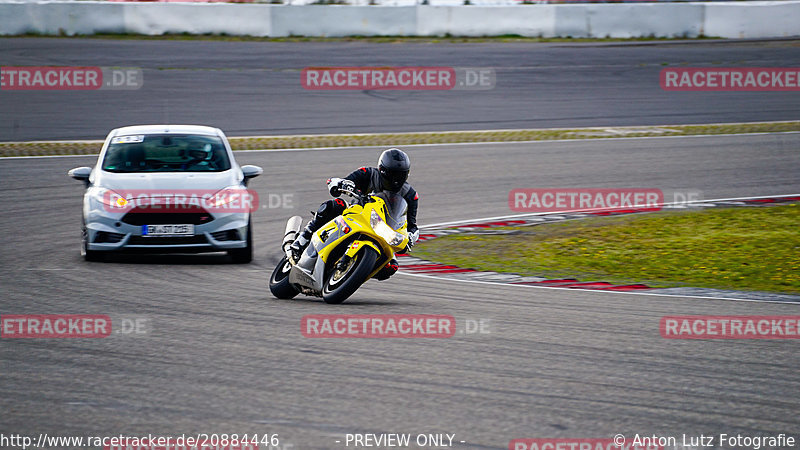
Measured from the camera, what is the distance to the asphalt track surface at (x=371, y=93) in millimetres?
23297

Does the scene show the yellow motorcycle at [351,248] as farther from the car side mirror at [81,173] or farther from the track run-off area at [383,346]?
the car side mirror at [81,173]

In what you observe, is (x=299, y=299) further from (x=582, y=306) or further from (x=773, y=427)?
(x=773, y=427)

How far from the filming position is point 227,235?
11.9m

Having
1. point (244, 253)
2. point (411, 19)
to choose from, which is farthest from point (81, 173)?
point (411, 19)

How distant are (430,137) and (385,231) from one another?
1355 centimetres

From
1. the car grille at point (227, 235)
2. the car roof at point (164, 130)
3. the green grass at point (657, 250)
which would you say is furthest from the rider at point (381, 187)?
the car roof at point (164, 130)

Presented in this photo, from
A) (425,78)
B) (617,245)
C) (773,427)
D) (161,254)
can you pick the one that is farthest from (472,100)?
(773,427)

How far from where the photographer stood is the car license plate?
460 inches

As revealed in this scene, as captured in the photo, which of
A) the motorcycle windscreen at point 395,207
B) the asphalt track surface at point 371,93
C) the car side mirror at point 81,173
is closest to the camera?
the motorcycle windscreen at point 395,207

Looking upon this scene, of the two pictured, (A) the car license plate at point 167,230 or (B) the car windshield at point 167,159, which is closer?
(A) the car license plate at point 167,230

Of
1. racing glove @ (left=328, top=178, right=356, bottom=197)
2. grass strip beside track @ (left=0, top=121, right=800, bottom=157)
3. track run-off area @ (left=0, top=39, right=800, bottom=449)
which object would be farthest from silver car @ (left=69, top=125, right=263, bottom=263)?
grass strip beside track @ (left=0, top=121, right=800, bottom=157)

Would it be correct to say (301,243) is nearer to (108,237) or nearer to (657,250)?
(108,237)

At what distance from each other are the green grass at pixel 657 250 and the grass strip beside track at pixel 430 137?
7170mm

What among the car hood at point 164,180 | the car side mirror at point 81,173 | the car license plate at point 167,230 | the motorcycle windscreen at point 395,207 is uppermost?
the motorcycle windscreen at point 395,207
